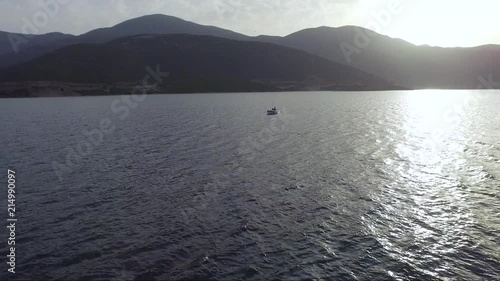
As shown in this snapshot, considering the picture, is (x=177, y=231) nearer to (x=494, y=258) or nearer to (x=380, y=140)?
(x=494, y=258)

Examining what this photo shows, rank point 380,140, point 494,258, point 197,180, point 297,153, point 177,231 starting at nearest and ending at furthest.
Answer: point 494,258
point 177,231
point 197,180
point 297,153
point 380,140

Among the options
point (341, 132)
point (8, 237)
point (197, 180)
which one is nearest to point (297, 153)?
point (197, 180)

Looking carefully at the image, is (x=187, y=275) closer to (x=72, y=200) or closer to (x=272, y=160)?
(x=72, y=200)

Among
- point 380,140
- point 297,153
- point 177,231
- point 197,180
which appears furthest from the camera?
point 380,140

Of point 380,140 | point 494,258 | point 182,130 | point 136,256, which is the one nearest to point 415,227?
point 494,258

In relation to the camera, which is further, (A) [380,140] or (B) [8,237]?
(A) [380,140]

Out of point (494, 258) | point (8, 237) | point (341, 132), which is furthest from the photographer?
point (341, 132)
